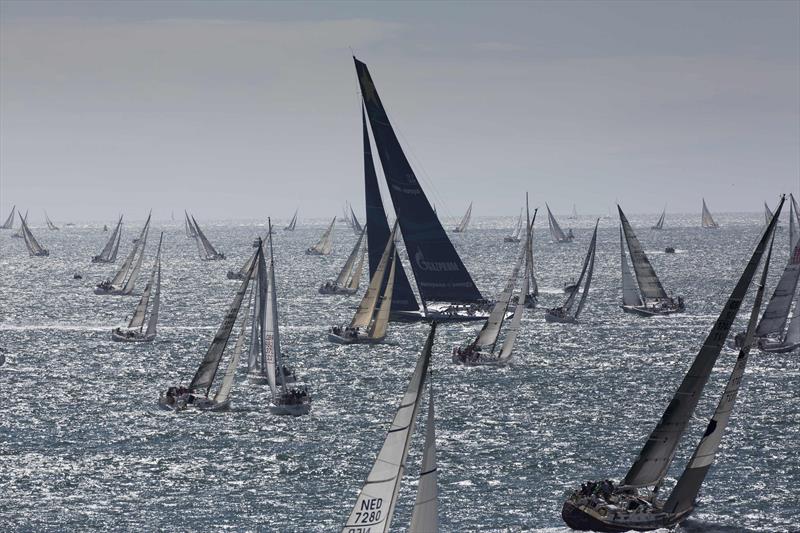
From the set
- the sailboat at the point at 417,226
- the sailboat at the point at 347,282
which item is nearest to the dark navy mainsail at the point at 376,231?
the sailboat at the point at 417,226

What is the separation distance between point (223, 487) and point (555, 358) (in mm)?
50202

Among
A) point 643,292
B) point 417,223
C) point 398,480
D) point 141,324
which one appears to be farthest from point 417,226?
point 398,480

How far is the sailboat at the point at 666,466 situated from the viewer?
52.5 metres

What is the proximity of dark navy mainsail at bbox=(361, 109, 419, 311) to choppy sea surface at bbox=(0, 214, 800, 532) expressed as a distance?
5.11 meters

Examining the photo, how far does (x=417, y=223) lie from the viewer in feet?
314

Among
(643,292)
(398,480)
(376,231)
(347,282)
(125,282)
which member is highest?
(376,231)

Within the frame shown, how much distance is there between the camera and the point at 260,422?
77438 millimetres

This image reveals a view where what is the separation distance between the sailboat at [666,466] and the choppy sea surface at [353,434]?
74.1 inches

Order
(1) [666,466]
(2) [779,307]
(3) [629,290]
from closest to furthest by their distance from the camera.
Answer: (1) [666,466]
(2) [779,307]
(3) [629,290]

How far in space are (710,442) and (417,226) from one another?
45850mm

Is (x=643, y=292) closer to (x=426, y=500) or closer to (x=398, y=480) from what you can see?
(x=426, y=500)

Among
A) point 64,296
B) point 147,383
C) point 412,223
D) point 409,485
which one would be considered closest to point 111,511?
point 409,485

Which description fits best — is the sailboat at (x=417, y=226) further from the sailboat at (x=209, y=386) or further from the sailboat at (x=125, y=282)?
the sailboat at (x=125, y=282)

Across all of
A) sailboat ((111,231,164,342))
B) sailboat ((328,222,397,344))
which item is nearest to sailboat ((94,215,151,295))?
sailboat ((111,231,164,342))
